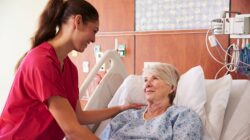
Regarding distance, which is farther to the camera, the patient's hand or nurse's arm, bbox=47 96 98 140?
the patient's hand

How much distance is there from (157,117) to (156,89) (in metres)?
0.16

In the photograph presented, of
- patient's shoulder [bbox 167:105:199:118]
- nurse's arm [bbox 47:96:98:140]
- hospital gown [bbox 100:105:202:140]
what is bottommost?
hospital gown [bbox 100:105:202:140]

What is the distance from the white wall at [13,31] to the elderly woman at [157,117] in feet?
7.19

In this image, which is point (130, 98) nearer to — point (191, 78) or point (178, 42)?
point (191, 78)

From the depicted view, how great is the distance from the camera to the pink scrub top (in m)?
1.31

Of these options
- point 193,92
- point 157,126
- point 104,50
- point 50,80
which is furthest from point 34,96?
point 104,50

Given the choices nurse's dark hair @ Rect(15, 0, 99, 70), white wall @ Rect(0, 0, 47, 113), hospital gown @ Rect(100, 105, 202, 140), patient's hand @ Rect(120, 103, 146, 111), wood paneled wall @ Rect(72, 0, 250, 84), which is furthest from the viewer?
white wall @ Rect(0, 0, 47, 113)

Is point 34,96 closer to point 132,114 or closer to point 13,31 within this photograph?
point 132,114

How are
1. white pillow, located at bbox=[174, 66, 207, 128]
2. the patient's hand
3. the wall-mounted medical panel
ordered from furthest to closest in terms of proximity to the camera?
the wall-mounted medical panel, the patient's hand, white pillow, located at bbox=[174, 66, 207, 128]

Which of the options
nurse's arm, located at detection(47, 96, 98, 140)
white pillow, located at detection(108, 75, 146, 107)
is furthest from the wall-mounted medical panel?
nurse's arm, located at detection(47, 96, 98, 140)

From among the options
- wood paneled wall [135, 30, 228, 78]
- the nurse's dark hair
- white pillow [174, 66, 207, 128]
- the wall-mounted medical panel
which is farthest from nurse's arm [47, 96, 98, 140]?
the wall-mounted medical panel

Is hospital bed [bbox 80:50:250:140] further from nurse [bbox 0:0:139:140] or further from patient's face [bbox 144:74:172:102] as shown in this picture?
nurse [bbox 0:0:139:140]

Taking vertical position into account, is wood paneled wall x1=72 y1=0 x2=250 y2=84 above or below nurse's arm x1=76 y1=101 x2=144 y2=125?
above

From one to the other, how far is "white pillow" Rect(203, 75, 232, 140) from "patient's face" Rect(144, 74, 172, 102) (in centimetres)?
23
